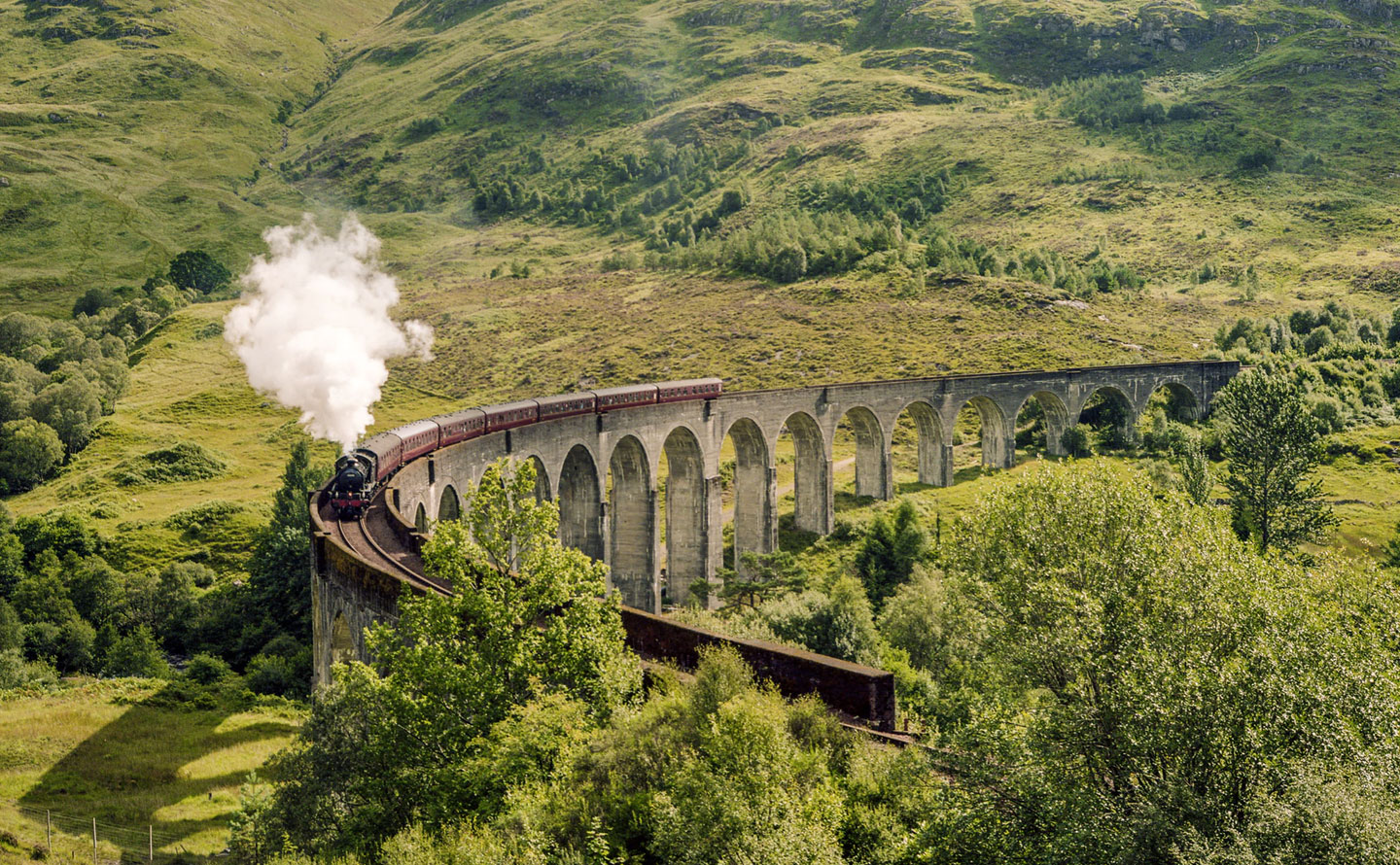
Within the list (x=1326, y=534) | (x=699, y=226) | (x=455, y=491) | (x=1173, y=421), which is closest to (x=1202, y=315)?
(x=1173, y=421)

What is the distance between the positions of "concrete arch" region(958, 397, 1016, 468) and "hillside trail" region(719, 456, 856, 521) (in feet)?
33.8

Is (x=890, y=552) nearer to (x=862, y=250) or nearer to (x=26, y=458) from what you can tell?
(x=26, y=458)

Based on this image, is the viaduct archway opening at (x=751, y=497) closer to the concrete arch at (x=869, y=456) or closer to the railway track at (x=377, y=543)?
the concrete arch at (x=869, y=456)

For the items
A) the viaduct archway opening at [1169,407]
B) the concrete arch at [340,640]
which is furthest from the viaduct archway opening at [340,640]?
the viaduct archway opening at [1169,407]

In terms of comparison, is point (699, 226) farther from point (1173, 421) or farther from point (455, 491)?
point (455, 491)

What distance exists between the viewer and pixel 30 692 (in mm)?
42562

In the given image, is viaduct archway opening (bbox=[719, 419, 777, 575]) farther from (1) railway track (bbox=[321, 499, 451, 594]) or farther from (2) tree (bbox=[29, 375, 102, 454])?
(2) tree (bbox=[29, 375, 102, 454])

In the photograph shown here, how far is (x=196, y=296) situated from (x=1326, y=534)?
145 metres

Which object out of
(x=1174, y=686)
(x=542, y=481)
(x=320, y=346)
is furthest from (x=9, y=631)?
(x=1174, y=686)

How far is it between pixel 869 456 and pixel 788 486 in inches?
298

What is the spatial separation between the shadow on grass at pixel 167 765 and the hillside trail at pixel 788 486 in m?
33.7

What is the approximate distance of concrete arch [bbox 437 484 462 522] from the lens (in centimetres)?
4545

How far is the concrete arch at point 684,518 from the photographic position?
200 feet

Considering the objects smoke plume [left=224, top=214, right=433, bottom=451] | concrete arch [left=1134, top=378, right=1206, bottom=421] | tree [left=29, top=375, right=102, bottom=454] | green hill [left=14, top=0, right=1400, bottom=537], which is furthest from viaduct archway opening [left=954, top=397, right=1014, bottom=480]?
tree [left=29, top=375, right=102, bottom=454]
